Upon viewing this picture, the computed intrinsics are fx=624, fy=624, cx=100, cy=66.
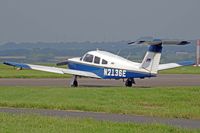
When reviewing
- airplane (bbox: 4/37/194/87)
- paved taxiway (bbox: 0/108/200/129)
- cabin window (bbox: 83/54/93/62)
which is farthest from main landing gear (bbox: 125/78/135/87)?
paved taxiway (bbox: 0/108/200/129)

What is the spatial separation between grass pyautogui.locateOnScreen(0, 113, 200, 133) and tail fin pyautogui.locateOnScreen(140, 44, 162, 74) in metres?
16.4

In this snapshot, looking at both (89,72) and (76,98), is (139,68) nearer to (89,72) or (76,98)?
(89,72)

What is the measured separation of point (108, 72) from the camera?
3628cm

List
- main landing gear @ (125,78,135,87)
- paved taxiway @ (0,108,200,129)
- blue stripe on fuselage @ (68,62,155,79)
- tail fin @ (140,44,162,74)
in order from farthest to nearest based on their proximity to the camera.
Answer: main landing gear @ (125,78,135,87) < blue stripe on fuselage @ (68,62,155,79) < tail fin @ (140,44,162,74) < paved taxiway @ (0,108,200,129)

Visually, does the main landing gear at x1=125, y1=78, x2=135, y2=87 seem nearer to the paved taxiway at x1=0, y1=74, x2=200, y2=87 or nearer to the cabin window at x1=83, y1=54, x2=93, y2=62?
the paved taxiway at x1=0, y1=74, x2=200, y2=87

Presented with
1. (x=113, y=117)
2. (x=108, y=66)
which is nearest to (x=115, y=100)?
(x=113, y=117)

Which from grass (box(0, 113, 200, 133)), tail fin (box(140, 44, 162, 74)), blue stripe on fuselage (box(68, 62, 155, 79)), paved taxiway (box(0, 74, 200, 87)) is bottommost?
grass (box(0, 113, 200, 133))

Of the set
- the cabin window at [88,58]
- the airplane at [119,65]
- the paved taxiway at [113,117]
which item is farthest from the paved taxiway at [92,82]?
the paved taxiway at [113,117]

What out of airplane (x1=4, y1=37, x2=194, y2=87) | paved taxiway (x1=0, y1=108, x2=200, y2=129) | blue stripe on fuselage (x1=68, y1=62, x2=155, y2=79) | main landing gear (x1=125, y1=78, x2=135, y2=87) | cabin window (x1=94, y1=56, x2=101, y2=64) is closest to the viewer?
paved taxiway (x1=0, y1=108, x2=200, y2=129)

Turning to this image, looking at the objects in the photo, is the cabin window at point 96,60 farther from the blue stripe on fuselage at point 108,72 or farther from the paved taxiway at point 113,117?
the paved taxiway at point 113,117

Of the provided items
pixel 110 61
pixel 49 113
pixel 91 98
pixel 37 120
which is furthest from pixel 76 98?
pixel 110 61

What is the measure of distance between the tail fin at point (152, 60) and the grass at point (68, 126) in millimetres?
16427

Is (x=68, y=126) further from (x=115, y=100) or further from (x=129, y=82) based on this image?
(x=129, y=82)

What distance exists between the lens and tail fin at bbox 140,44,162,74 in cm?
3469
